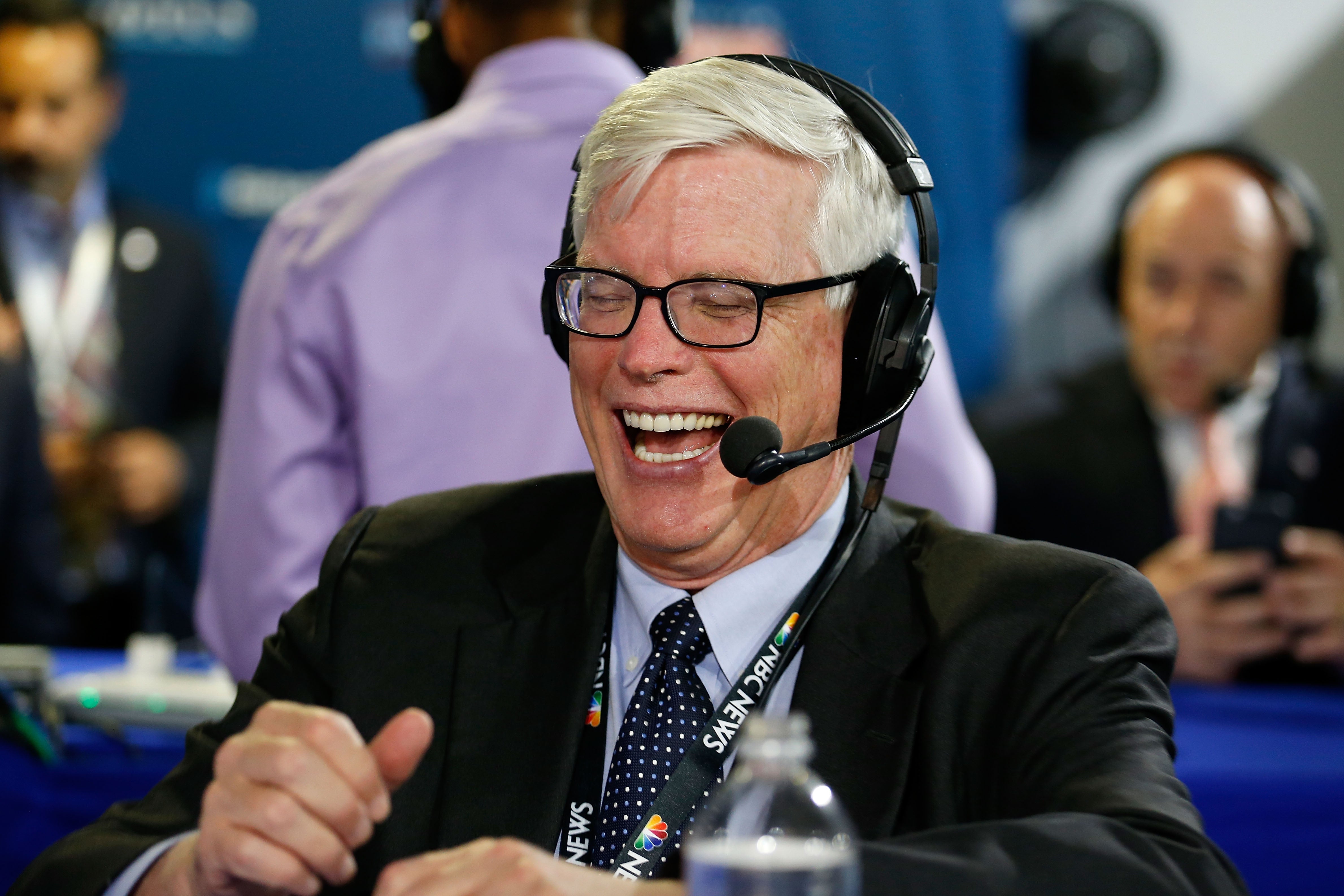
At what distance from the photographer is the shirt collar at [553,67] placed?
202cm

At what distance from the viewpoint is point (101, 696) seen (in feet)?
6.96

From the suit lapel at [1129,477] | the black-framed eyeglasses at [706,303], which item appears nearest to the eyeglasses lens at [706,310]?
the black-framed eyeglasses at [706,303]

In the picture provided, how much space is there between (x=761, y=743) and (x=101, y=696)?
1.58 m

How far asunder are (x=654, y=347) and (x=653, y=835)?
1.40 feet

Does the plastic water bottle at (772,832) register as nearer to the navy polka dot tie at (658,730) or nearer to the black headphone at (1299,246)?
the navy polka dot tie at (658,730)

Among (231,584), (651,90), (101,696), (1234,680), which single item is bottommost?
(1234,680)

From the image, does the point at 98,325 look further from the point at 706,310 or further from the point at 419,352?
the point at 706,310

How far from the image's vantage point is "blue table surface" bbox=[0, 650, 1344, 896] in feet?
6.42

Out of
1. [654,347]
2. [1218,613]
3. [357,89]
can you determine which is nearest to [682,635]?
[654,347]

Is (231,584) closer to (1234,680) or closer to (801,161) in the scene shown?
(801,161)

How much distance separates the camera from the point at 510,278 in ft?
6.41

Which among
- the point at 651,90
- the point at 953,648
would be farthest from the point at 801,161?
the point at 953,648

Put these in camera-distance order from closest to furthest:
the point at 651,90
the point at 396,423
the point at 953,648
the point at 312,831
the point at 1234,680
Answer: the point at 312,831 → the point at 953,648 → the point at 651,90 → the point at 396,423 → the point at 1234,680

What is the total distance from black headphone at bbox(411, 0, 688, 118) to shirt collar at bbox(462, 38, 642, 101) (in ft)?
0.43
